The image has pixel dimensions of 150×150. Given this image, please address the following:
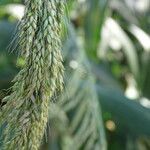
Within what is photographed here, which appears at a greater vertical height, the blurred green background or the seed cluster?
the blurred green background

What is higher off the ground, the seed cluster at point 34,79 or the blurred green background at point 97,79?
the blurred green background at point 97,79

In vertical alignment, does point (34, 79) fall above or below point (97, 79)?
below

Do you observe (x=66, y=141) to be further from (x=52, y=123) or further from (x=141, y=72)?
(x=141, y=72)

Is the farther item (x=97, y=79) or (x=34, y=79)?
(x=97, y=79)

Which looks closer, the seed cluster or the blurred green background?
the seed cluster
